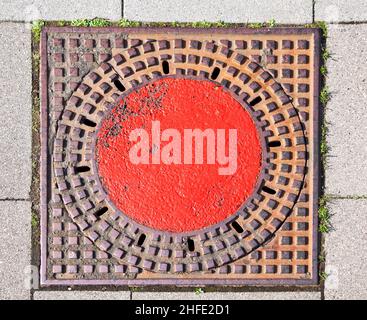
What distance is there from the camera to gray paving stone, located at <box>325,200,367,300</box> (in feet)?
10.9

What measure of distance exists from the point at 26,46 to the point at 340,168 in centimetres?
251

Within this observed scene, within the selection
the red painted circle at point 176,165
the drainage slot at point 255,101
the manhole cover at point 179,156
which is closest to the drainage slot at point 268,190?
the manhole cover at point 179,156

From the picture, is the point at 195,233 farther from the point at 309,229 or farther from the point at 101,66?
the point at 101,66

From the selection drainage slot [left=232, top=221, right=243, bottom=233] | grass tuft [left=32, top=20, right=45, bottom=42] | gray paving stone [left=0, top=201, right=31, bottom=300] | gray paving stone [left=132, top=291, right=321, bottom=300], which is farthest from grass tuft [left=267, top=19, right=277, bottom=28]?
gray paving stone [left=0, top=201, right=31, bottom=300]

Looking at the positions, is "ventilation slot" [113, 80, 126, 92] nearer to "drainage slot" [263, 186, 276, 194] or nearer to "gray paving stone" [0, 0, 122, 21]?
"gray paving stone" [0, 0, 122, 21]

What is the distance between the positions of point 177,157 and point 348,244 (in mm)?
1444

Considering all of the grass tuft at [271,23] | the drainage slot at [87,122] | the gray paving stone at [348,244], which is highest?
the grass tuft at [271,23]

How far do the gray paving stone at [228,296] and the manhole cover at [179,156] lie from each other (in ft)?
0.39

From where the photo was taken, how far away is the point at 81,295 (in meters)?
3.34

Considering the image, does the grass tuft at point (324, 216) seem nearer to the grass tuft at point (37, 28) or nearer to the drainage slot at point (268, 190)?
the drainage slot at point (268, 190)

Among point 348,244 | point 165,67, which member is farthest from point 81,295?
point 348,244

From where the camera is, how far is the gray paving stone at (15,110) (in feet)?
10.8

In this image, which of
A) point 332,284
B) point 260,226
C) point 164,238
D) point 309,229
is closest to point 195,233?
point 164,238

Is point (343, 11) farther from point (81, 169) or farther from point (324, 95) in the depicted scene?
point (81, 169)
